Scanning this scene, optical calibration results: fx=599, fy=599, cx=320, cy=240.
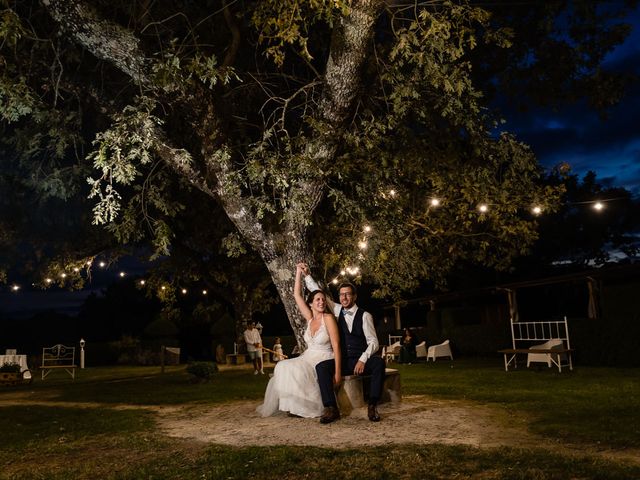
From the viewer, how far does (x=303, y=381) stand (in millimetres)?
7527

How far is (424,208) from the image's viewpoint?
1375 centimetres

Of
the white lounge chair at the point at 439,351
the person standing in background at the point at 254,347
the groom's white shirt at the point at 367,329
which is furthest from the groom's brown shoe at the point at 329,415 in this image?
the white lounge chair at the point at 439,351

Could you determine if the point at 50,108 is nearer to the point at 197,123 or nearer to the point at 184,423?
the point at 197,123

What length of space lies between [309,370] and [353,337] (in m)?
0.69

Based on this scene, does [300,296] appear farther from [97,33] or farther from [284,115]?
[97,33]

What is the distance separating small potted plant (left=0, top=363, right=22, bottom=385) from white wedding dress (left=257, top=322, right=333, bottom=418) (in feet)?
37.4

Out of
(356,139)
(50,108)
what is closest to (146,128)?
(356,139)

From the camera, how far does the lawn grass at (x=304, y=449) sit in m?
4.68

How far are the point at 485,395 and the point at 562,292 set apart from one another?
21821 millimetres

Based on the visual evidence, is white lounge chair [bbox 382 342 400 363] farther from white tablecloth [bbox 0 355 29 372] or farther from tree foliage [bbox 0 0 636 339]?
white tablecloth [bbox 0 355 29 372]

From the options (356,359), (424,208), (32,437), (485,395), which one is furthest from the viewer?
(424,208)

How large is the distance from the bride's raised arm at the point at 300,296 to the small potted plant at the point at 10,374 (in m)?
11.6

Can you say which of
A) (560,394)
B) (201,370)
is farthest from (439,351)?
(560,394)

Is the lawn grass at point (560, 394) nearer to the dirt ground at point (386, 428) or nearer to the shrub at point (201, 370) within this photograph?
the dirt ground at point (386, 428)
